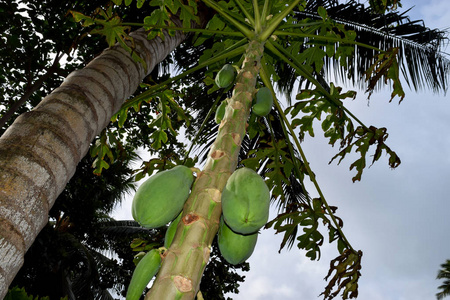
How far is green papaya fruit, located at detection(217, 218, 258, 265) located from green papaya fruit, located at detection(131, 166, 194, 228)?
0.44 feet

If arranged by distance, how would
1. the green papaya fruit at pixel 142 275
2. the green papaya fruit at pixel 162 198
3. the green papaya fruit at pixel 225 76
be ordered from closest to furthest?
the green papaya fruit at pixel 142 275 → the green papaya fruit at pixel 162 198 → the green papaya fruit at pixel 225 76

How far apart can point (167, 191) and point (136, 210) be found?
117 millimetres

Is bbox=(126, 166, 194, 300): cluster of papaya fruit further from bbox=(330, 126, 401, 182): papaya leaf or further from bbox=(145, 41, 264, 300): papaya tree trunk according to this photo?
bbox=(330, 126, 401, 182): papaya leaf

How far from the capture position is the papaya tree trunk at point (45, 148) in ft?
4.09

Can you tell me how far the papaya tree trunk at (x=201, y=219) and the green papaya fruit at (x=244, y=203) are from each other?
0.03 m

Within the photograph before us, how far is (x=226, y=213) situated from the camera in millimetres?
918

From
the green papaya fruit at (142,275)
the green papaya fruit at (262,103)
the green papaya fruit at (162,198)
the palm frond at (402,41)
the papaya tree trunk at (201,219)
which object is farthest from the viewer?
the palm frond at (402,41)

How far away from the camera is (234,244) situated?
1011mm

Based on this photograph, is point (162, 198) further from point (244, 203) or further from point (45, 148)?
point (45, 148)

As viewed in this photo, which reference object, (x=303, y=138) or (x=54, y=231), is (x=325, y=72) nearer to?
(x=303, y=138)

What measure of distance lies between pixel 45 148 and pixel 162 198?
0.72m

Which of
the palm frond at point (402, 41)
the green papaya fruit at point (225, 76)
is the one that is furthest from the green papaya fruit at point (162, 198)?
the palm frond at point (402, 41)

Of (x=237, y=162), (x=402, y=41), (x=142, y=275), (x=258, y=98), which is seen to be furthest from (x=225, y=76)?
(x=402, y=41)

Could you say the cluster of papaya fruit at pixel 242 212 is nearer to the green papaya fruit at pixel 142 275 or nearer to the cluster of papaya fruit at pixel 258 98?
the green papaya fruit at pixel 142 275
